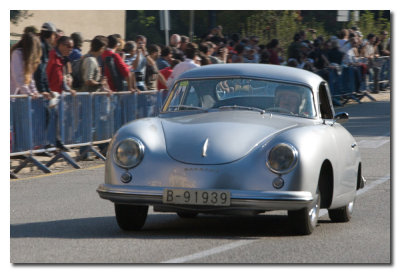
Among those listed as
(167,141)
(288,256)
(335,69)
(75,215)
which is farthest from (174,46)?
(288,256)

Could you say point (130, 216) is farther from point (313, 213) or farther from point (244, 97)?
point (244, 97)

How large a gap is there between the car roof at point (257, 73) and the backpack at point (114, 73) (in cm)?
687

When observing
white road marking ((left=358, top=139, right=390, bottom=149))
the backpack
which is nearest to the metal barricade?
the backpack

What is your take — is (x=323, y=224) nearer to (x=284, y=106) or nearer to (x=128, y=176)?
(x=284, y=106)

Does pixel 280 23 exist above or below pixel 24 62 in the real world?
below

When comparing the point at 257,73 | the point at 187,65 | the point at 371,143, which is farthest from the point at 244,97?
the point at 371,143

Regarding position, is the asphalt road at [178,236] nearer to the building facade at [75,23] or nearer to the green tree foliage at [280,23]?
the building facade at [75,23]

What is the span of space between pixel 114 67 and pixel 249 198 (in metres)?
9.12

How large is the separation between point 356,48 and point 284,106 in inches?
870

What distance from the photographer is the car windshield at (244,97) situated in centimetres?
945

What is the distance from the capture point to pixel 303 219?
8359 mm

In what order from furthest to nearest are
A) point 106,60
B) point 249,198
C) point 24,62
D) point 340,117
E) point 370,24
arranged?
point 370,24 → point 106,60 → point 24,62 → point 340,117 → point 249,198

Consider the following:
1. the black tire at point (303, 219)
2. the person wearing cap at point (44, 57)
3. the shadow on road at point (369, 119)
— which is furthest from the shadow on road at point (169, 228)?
the shadow on road at point (369, 119)

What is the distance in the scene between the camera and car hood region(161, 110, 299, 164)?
8156mm
